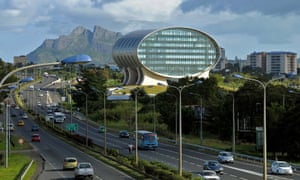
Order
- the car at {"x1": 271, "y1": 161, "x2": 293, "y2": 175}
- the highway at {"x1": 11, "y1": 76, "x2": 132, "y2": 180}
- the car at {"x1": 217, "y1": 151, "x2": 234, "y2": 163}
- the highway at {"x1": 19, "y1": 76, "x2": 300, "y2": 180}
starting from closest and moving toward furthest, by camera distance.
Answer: the highway at {"x1": 11, "y1": 76, "x2": 132, "y2": 180}, the highway at {"x1": 19, "y1": 76, "x2": 300, "y2": 180}, the car at {"x1": 271, "y1": 161, "x2": 293, "y2": 175}, the car at {"x1": 217, "y1": 151, "x2": 234, "y2": 163}

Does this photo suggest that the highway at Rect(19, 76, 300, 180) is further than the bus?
No

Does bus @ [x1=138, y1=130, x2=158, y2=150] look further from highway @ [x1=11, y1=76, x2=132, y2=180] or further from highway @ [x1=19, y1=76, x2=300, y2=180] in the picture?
highway @ [x1=11, y1=76, x2=132, y2=180]

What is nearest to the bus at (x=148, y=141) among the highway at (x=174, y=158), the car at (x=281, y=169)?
the highway at (x=174, y=158)

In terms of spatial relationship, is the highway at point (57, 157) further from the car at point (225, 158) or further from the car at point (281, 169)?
the car at point (281, 169)

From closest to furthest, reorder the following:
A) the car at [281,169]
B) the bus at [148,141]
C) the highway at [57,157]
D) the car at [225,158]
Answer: the highway at [57,157] → the car at [281,169] → the car at [225,158] → the bus at [148,141]

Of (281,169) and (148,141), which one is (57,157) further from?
(281,169)

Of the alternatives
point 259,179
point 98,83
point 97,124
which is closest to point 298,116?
point 259,179

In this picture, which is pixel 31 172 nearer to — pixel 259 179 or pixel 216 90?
pixel 259 179

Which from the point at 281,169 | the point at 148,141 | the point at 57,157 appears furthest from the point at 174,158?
the point at 281,169

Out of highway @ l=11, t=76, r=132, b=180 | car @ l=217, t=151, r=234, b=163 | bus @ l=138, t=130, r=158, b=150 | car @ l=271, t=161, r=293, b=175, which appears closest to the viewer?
highway @ l=11, t=76, r=132, b=180

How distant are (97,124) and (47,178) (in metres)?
83.7

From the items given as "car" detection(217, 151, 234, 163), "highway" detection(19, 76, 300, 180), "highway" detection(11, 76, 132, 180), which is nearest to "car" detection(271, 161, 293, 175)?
"highway" detection(19, 76, 300, 180)

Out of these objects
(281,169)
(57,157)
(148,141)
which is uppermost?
(281,169)

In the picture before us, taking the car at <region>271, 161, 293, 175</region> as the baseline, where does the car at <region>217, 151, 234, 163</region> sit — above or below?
below
